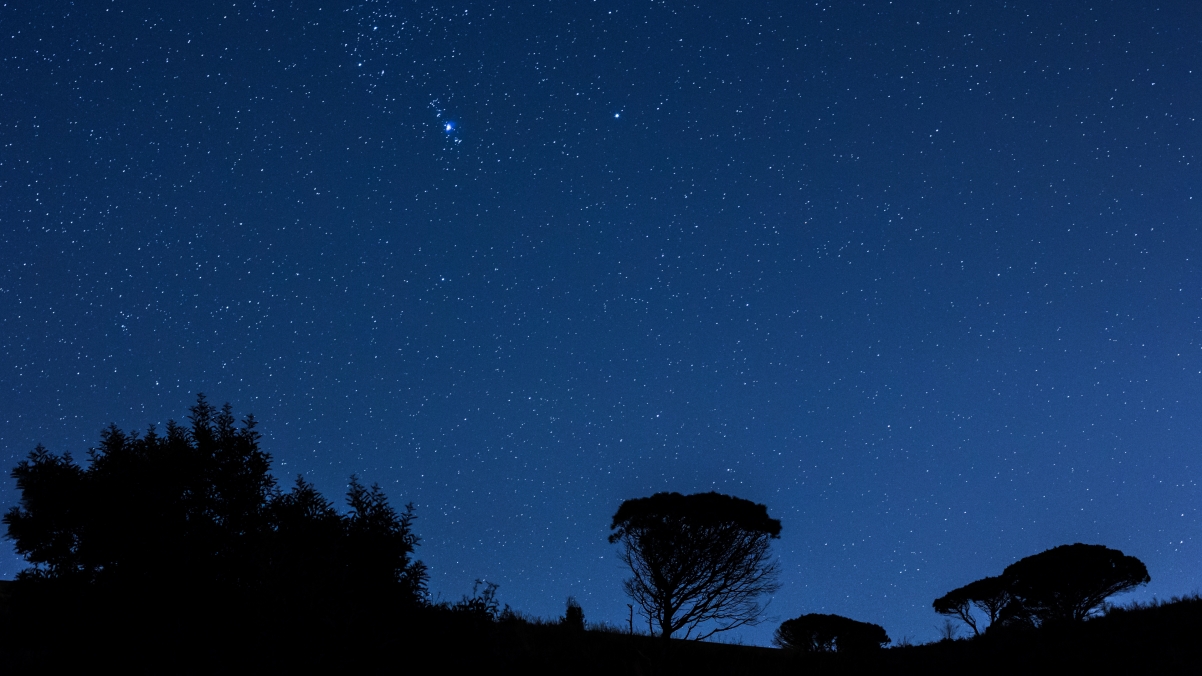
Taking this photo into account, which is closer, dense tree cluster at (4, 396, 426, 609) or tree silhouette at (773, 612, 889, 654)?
dense tree cluster at (4, 396, 426, 609)

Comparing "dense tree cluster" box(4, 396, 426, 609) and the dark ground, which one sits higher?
"dense tree cluster" box(4, 396, 426, 609)

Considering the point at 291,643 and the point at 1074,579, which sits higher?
the point at 1074,579

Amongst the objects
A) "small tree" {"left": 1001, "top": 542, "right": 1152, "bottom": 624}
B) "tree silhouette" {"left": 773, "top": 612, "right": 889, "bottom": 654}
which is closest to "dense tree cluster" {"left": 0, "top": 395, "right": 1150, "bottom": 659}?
"tree silhouette" {"left": 773, "top": 612, "right": 889, "bottom": 654}

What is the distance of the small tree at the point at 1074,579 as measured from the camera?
34781 millimetres

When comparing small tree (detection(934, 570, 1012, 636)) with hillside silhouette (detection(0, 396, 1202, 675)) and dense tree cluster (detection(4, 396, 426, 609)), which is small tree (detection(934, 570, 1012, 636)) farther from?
dense tree cluster (detection(4, 396, 426, 609))

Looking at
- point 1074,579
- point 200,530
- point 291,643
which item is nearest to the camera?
point 291,643

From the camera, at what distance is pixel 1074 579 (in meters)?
35.4

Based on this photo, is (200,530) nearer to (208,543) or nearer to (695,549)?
(208,543)

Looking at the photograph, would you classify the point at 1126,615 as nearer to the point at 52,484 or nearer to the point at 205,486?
the point at 205,486

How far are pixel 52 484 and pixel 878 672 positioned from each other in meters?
22.8

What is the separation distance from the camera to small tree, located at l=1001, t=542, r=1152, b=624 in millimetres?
34781

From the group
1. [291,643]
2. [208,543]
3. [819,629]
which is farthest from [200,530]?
[819,629]

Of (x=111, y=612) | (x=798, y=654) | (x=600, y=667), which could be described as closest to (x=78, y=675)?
(x=111, y=612)

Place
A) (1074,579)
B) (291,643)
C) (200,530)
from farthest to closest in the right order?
(1074,579)
(200,530)
(291,643)
